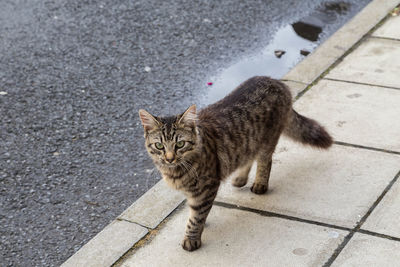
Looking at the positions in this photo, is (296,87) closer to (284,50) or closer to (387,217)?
(284,50)

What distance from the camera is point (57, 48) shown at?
7438 mm

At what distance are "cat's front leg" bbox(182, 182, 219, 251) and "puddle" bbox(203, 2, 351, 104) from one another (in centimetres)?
228

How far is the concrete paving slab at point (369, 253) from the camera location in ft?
13.0

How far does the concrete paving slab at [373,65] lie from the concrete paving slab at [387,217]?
6.19 feet

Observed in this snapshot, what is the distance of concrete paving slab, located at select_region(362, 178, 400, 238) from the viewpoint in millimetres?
4254

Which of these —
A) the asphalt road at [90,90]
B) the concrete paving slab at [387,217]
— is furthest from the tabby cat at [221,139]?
the asphalt road at [90,90]

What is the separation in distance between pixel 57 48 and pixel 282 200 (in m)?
3.89

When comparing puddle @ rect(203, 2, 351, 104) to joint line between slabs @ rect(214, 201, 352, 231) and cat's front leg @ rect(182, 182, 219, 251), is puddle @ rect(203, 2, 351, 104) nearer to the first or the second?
joint line between slabs @ rect(214, 201, 352, 231)

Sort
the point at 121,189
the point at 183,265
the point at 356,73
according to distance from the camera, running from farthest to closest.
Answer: the point at 356,73 < the point at 121,189 < the point at 183,265

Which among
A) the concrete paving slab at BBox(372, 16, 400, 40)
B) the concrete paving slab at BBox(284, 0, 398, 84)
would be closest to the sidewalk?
the concrete paving slab at BBox(284, 0, 398, 84)

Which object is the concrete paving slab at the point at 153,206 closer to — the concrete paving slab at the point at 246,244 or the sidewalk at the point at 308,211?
the sidewalk at the point at 308,211

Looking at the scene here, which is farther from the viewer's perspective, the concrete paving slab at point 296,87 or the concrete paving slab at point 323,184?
the concrete paving slab at point 296,87

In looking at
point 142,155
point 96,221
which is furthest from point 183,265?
point 142,155

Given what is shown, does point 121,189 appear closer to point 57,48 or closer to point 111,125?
point 111,125
